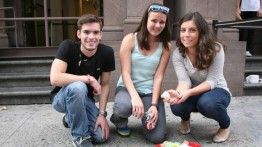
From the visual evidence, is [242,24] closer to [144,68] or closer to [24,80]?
[144,68]

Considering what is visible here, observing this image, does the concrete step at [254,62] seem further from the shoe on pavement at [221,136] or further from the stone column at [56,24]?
the stone column at [56,24]

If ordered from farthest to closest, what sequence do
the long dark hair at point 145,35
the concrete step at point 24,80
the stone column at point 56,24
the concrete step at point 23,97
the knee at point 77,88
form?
the stone column at point 56,24 < the concrete step at point 24,80 < the concrete step at point 23,97 < the long dark hair at point 145,35 < the knee at point 77,88

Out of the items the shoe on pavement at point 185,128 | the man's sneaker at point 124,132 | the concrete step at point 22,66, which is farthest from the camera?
the concrete step at point 22,66

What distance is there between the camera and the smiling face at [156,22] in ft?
9.95

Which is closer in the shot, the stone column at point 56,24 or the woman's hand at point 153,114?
the woman's hand at point 153,114

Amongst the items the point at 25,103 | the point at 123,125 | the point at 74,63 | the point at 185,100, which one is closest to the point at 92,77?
the point at 74,63

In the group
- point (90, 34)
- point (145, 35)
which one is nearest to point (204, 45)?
point (145, 35)

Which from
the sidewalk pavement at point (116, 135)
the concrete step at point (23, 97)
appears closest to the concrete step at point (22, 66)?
the concrete step at point (23, 97)

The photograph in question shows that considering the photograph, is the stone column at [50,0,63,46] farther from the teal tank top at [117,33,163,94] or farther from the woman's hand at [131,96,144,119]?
the woman's hand at [131,96,144,119]

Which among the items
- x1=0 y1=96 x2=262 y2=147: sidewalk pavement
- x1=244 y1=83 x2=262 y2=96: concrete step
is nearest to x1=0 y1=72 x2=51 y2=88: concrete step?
x1=0 y1=96 x2=262 y2=147: sidewalk pavement

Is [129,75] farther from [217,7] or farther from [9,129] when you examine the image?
[217,7]

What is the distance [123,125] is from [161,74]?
2.33 ft

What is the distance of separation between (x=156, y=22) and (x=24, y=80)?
3.21 meters

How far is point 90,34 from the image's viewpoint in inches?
115
